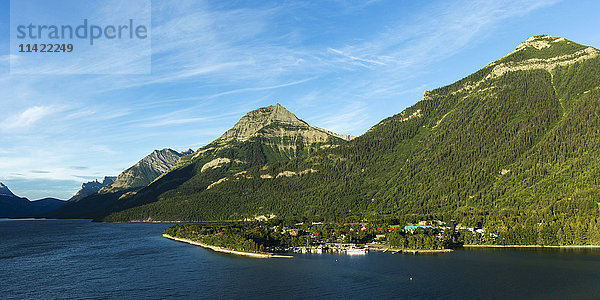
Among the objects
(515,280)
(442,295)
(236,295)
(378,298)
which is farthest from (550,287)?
(236,295)

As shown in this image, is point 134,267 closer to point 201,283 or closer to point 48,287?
point 48,287

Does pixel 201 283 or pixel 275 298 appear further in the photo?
pixel 201 283

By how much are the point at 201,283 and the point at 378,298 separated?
220ft

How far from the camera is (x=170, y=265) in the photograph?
193875 mm

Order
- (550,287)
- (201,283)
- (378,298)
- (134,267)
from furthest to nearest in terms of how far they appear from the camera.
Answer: (134,267) → (201,283) → (550,287) → (378,298)

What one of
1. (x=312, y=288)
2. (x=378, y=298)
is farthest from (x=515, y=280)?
(x=312, y=288)

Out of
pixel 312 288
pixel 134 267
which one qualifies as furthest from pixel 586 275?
pixel 134 267

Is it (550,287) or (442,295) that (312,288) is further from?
(550,287)

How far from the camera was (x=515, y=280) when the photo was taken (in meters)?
154

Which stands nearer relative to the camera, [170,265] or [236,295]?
[236,295]

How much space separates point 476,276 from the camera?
15950cm

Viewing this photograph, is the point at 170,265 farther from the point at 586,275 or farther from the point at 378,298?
the point at 586,275

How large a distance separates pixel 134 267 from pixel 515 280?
16621 cm

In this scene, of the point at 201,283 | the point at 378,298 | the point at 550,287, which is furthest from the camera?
the point at 201,283
